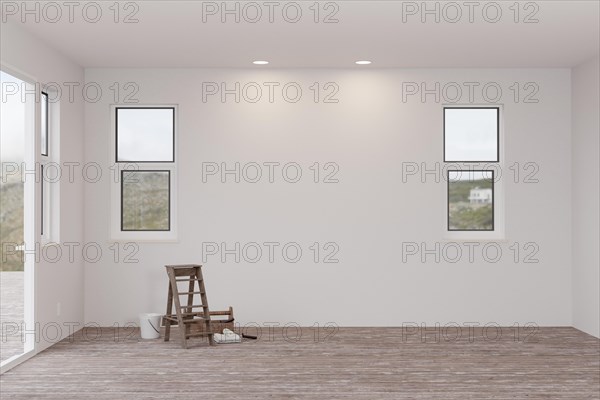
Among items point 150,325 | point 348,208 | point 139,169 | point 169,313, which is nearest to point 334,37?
point 348,208

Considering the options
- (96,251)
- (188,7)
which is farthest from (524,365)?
(96,251)

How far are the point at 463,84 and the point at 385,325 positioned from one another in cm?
258

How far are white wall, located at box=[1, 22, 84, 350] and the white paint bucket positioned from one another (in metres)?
0.71

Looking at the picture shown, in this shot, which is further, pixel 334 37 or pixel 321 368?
pixel 334 37

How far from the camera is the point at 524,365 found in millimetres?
5973

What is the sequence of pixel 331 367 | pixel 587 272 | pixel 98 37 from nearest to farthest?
pixel 331 367, pixel 98 37, pixel 587 272

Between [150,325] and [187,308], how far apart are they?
1.46ft

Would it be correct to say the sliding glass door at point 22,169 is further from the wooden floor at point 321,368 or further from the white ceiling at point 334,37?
the white ceiling at point 334,37

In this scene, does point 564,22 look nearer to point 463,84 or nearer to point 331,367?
point 463,84

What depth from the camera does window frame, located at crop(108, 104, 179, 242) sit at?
7.84 metres

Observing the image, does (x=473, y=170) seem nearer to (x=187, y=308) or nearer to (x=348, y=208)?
(x=348, y=208)

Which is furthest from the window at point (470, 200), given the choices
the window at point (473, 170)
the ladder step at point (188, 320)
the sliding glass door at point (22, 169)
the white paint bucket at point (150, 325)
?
the sliding glass door at point (22, 169)

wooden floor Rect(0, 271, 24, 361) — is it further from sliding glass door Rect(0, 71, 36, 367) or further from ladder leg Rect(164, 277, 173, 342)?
ladder leg Rect(164, 277, 173, 342)

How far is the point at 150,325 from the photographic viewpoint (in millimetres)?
7207
